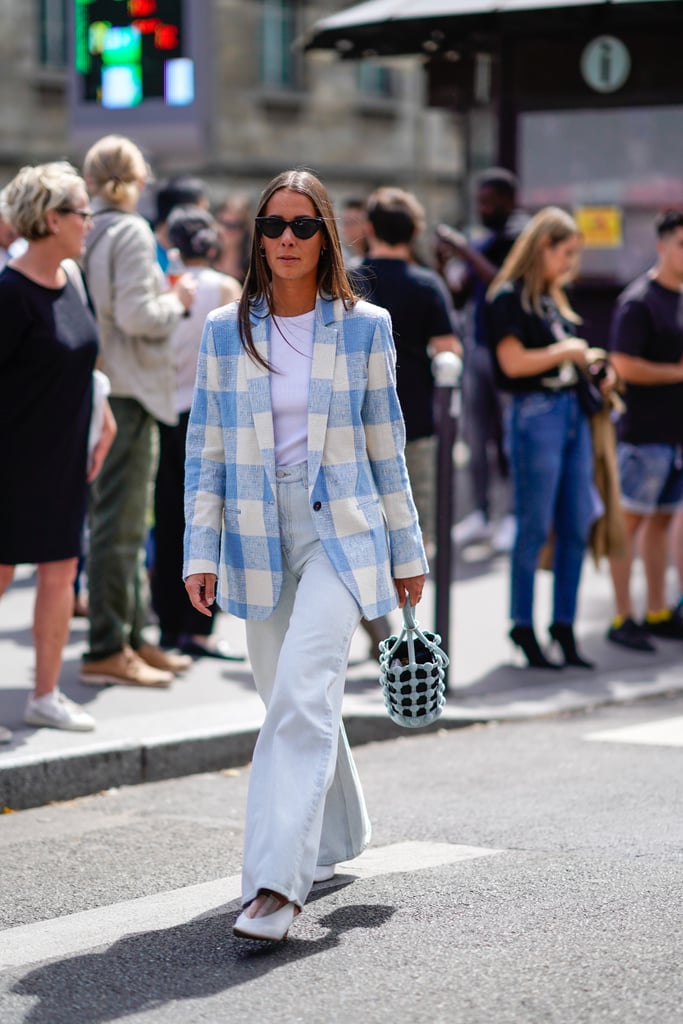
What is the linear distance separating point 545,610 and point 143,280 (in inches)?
142

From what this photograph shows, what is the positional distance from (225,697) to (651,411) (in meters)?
2.92

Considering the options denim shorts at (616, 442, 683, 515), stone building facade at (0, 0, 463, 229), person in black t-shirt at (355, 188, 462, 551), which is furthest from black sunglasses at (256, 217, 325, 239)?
stone building facade at (0, 0, 463, 229)

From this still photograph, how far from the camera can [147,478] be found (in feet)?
26.3

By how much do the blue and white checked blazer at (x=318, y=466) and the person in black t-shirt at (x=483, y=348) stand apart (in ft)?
23.1

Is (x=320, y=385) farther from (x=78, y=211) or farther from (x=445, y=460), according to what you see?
(x=445, y=460)

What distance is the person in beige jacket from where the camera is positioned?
7.80 m

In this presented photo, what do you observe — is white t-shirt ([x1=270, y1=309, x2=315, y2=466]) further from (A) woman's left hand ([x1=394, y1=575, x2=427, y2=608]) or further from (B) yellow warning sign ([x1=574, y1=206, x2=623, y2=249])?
(B) yellow warning sign ([x1=574, y1=206, x2=623, y2=249])

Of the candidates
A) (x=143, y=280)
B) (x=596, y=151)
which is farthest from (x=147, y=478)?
(x=596, y=151)

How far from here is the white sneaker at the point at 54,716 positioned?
23.4 ft

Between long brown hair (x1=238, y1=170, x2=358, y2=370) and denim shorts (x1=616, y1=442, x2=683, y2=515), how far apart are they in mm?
4973

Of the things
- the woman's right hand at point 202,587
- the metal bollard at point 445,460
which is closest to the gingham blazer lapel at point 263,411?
the woman's right hand at point 202,587

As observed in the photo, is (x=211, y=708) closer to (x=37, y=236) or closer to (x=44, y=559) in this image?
(x=44, y=559)

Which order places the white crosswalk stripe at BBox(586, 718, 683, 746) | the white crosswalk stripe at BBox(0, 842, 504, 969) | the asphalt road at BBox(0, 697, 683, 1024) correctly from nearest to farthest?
the asphalt road at BBox(0, 697, 683, 1024)
the white crosswalk stripe at BBox(0, 842, 504, 969)
the white crosswalk stripe at BBox(586, 718, 683, 746)

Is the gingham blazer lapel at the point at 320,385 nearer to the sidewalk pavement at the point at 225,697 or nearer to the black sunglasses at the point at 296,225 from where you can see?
the black sunglasses at the point at 296,225
